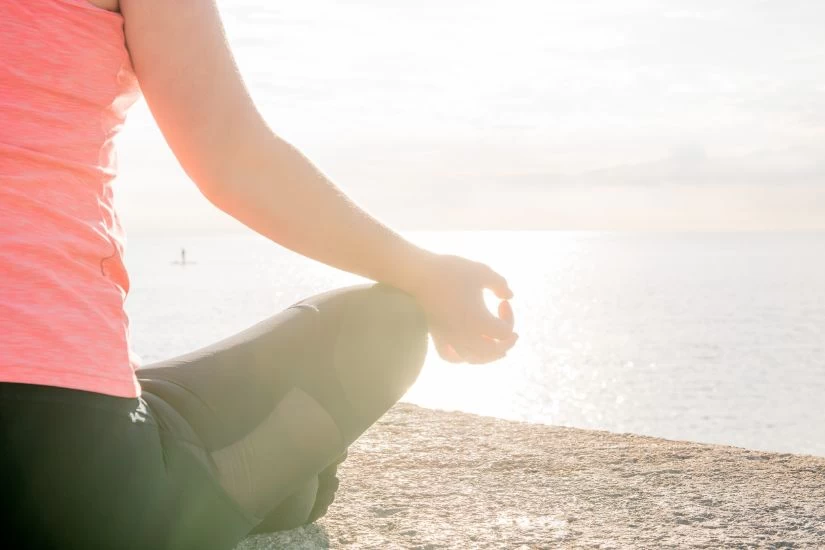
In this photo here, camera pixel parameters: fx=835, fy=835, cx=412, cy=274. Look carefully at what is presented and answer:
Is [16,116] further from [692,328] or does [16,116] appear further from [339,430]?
[692,328]

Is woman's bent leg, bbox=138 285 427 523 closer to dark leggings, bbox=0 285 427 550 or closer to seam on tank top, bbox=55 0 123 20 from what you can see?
dark leggings, bbox=0 285 427 550

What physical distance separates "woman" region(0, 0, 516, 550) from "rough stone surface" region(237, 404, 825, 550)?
0.65 metres

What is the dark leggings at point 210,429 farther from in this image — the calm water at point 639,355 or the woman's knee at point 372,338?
the calm water at point 639,355

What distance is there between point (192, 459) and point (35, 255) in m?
0.45

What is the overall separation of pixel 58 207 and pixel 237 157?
368mm

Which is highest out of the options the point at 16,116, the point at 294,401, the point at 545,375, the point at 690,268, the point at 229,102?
the point at 690,268

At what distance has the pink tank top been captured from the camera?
125 cm

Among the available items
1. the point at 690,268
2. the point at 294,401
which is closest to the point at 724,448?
the point at 294,401

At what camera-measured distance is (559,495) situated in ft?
8.57

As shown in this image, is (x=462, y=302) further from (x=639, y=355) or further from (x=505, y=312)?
(x=639, y=355)

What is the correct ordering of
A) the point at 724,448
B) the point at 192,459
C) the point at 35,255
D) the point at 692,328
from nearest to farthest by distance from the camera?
1. the point at 35,255
2. the point at 192,459
3. the point at 724,448
4. the point at 692,328

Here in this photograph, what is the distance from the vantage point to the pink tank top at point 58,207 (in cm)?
125

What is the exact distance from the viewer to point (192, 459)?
147 cm

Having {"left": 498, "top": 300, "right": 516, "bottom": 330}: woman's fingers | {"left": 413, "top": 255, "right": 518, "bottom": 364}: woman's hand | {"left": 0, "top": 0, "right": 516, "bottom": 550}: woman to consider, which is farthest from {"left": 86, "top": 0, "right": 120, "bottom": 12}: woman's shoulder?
{"left": 498, "top": 300, "right": 516, "bottom": 330}: woman's fingers
